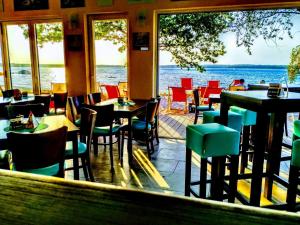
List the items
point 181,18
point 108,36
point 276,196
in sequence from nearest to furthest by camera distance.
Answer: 1. point 276,196
2. point 108,36
3. point 181,18

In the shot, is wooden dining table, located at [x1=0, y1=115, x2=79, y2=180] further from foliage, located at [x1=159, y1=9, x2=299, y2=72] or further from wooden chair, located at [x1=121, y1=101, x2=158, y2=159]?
foliage, located at [x1=159, y1=9, x2=299, y2=72]

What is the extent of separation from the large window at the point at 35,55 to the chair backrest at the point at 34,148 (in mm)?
3962

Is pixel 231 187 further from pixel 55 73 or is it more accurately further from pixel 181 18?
pixel 181 18

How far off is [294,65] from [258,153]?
4030 millimetres

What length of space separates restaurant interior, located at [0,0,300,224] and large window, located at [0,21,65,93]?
0.03 meters

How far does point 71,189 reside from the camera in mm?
657

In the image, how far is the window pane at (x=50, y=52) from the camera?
5520mm

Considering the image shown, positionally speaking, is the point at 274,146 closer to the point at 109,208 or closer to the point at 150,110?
the point at 150,110

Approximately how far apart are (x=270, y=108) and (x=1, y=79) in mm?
6070

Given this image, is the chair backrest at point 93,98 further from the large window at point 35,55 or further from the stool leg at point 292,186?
the stool leg at point 292,186

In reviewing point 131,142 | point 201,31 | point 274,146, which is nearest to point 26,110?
point 131,142

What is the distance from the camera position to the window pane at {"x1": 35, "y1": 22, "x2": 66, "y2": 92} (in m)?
5.52

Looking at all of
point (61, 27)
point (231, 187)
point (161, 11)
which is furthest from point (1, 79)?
point (231, 187)

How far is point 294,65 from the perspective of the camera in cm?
518
